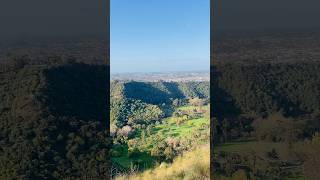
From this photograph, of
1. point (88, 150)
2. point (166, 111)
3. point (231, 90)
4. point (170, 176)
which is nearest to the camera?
point (88, 150)

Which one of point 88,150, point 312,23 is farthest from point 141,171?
point 312,23

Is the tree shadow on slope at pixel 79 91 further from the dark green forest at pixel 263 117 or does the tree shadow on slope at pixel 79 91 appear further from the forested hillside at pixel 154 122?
the dark green forest at pixel 263 117

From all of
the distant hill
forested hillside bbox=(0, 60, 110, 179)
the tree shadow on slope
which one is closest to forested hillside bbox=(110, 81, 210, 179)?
the distant hill

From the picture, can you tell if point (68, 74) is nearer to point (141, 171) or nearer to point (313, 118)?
point (141, 171)

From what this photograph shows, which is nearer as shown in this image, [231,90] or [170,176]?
[170,176]

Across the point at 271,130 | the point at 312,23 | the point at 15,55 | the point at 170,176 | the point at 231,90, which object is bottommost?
the point at 170,176

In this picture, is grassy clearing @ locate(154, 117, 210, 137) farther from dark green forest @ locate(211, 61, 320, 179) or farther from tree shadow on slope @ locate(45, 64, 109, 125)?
tree shadow on slope @ locate(45, 64, 109, 125)
